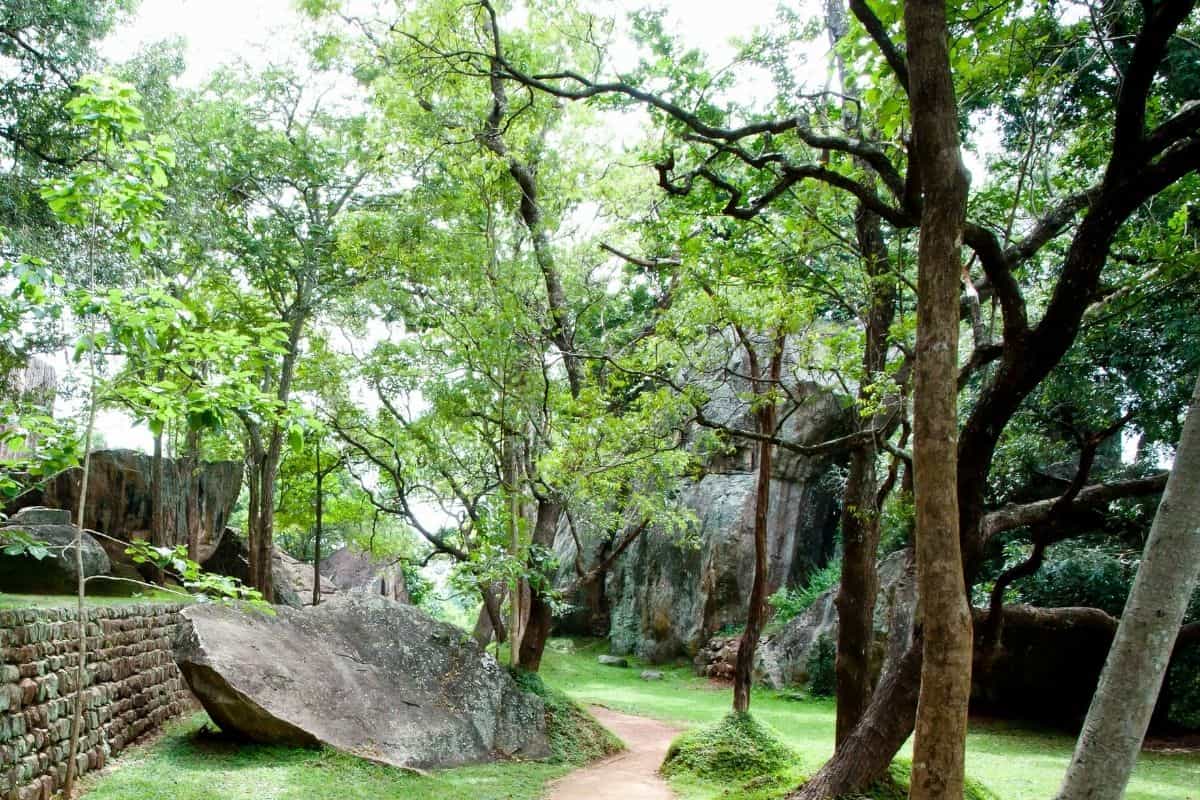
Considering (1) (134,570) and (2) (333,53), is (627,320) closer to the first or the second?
(2) (333,53)

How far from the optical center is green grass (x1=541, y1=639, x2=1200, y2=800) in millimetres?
8094

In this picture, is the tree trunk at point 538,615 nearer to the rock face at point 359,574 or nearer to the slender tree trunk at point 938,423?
the slender tree trunk at point 938,423

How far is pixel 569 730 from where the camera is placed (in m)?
Result: 10.8

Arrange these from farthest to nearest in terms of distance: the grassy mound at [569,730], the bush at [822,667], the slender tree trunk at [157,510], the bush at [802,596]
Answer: the bush at [802,596] → the bush at [822,667] → the slender tree trunk at [157,510] → the grassy mound at [569,730]

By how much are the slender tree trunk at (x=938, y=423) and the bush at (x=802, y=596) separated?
13.4 meters

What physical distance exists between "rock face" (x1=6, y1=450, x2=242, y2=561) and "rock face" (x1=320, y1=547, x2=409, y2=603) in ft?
36.5

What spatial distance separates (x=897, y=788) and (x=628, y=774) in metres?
3.58

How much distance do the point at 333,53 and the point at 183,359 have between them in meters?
7.25

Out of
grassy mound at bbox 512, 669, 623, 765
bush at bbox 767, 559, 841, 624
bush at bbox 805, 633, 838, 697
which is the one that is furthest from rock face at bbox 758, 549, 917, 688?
grassy mound at bbox 512, 669, 623, 765

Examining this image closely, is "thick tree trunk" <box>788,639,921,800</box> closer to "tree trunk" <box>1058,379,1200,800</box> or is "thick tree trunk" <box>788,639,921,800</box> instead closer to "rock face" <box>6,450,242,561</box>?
Result: "tree trunk" <box>1058,379,1200,800</box>

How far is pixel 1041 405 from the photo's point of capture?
443 inches

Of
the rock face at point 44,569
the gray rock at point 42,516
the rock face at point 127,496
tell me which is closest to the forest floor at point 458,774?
the rock face at point 44,569

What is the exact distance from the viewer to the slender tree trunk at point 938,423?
3.48 m

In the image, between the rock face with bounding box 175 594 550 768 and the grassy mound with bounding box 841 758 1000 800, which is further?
the rock face with bounding box 175 594 550 768
